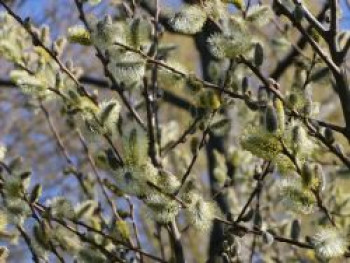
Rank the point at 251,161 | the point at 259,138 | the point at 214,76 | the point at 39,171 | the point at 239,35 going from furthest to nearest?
1. the point at 39,171
2. the point at 251,161
3. the point at 214,76
4. the point at 239,35
5. the point at 259,138

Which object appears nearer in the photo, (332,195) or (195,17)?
(195,17)

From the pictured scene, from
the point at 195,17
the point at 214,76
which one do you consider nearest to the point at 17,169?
the point at 214,76

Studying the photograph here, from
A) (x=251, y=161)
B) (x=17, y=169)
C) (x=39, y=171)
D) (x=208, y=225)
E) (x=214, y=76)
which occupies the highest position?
(x=39, y=171)

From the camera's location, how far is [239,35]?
5.00 ft

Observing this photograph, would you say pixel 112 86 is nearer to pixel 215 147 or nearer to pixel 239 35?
pixel 239 35

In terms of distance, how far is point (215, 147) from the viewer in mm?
3271

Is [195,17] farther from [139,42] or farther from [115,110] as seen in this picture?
[115,110]

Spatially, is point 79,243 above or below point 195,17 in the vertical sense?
below

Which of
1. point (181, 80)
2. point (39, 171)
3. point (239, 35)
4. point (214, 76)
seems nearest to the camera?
point (239, 35)

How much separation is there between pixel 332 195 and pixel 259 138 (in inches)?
54.7

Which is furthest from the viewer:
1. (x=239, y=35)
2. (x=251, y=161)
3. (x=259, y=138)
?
(x=251, y=161)

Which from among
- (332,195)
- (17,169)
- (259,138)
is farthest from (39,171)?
(259,138)

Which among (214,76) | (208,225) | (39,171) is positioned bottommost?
(208,225)

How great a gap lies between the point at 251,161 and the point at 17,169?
1.16 meters
